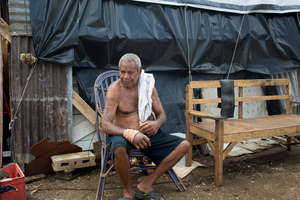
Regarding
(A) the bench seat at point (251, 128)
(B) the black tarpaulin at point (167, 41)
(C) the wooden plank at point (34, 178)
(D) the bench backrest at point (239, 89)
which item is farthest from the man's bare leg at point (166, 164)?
(C) the wooden plank at point (34, 178)

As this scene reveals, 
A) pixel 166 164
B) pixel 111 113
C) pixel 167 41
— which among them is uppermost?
pixel 167 41

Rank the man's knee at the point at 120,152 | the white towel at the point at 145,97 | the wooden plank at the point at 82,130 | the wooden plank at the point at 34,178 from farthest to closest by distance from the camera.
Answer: the wooden plank at the point at 82,130 < the wooden plank at the point at 34,178 < the white towel at the point at 145,97 < the man's knee at the point at 120,152

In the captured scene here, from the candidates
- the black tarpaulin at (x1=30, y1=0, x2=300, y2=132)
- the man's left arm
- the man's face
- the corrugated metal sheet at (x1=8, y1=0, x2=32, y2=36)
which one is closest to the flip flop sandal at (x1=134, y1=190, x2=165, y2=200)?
the man's left arm

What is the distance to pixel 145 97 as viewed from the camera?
2.81 meters

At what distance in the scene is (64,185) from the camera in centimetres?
316

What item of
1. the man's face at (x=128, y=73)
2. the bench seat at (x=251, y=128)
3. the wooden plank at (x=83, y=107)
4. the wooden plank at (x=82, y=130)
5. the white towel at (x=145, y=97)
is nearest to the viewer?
the man's face at (x=128, y=73)

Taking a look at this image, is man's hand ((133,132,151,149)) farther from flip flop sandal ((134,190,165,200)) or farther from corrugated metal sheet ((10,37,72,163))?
corrugated metal sheet ((10,37,72,163))

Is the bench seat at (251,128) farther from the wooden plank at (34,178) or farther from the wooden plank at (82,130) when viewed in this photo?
the wooden plank at (34,178)

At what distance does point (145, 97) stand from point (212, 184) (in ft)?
4.71

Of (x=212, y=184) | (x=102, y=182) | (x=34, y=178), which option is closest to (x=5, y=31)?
(x=34, y=178)

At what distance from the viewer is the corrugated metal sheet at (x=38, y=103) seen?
3254 millimetres

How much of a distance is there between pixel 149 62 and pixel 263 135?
6.50ft

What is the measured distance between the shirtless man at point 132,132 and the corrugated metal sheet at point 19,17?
5.10ft

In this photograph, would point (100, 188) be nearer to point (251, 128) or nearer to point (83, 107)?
point (83, 107)
